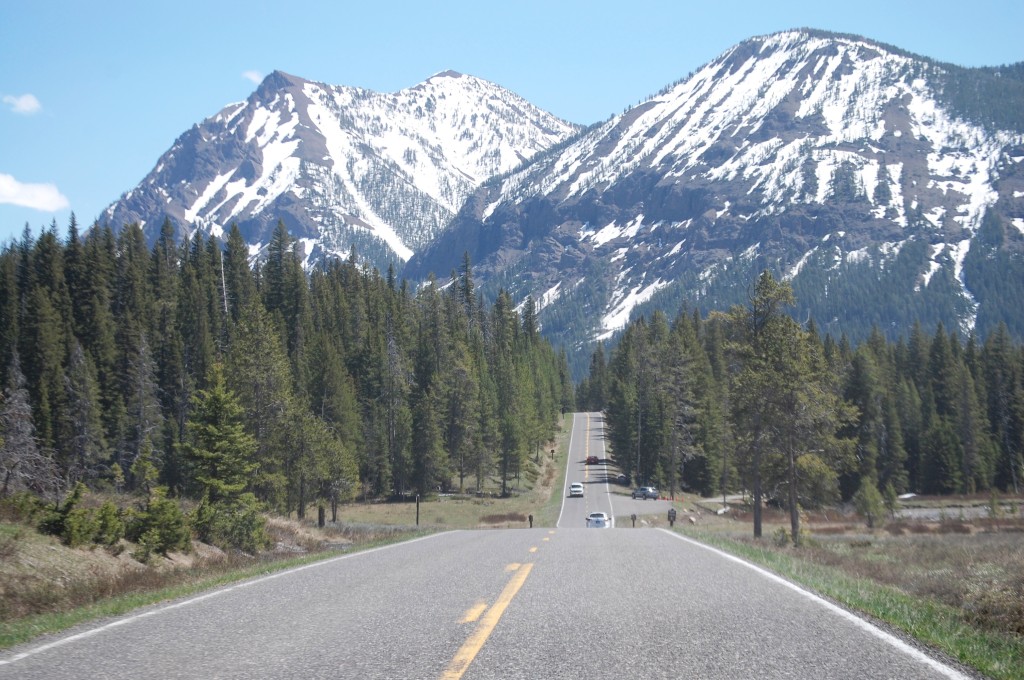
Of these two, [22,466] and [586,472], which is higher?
[22,466]

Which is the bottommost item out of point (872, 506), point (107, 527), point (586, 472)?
point (872, 506)

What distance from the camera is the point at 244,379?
46281mm

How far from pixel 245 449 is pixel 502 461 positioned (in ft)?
168

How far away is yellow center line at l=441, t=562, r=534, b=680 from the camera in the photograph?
657 cm

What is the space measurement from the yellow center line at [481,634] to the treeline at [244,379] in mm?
18515

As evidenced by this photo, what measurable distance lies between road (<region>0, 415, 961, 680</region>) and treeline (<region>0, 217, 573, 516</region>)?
17.4 metres

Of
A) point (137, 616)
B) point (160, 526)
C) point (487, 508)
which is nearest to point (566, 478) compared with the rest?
point (487, 508)

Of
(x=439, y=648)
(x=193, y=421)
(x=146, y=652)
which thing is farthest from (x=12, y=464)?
(x=439, y=648)

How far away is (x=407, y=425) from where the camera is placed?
257ft

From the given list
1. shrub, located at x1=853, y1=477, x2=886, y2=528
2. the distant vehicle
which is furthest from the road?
the distant vehicle

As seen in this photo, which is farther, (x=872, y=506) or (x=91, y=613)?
(x=872, y=506)

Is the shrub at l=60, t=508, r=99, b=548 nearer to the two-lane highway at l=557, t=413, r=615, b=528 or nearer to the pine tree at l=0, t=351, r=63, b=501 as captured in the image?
the pine tree at l=0, t=351, r=63, b=501

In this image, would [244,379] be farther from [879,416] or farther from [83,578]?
[879,416]

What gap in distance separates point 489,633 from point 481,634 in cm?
9
